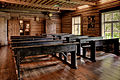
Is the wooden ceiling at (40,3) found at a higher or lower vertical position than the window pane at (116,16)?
higher

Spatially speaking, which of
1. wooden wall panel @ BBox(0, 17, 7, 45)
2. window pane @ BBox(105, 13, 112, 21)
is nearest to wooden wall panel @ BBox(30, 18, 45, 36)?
wooden wall panel @ BBox(0, 17, 7, 45)

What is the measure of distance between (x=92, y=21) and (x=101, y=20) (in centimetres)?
88

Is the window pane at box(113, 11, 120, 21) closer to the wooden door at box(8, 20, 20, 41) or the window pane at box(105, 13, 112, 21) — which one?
the window pane at box(105, 13, 112, 21)

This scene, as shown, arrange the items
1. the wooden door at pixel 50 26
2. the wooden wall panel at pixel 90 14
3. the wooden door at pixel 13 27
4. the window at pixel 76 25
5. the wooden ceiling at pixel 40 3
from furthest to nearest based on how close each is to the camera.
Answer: the wooden door at pixel 50 26 < the window at pixel 76 25 < the wooden door at pixel 13 27 < the wooden ceiling at pixel 40 3 < the wooden wall panel at pixel 90 14

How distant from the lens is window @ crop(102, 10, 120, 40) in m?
6.47

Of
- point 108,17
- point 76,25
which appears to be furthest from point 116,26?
point 76,25

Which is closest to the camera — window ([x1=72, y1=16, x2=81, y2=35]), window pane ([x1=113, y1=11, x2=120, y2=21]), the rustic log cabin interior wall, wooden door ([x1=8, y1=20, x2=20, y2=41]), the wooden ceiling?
the rustic log cabin interior wall

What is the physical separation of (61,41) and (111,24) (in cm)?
391

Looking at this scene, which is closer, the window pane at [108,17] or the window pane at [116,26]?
the window pane at [116,26]

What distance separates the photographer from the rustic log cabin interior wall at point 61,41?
342cm

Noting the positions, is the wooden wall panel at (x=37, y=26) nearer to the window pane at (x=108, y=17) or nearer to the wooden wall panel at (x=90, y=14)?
the wooden wall panel at (x=90, y=14)

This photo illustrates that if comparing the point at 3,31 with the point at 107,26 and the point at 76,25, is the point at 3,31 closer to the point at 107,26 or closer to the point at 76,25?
the point at 76,25

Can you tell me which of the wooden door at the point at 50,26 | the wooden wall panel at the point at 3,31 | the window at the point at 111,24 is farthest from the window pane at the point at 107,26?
the wooden wall panel at the point at 3,31

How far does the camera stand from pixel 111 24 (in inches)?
267
